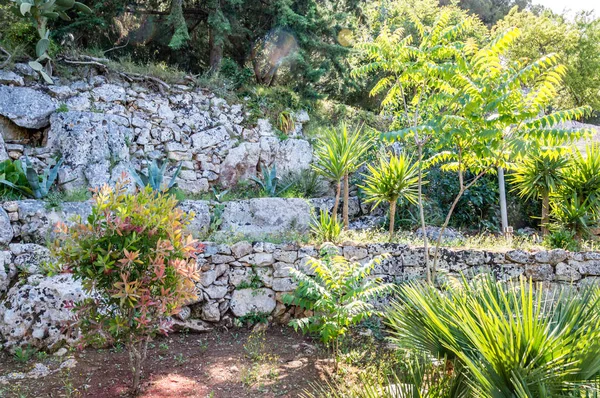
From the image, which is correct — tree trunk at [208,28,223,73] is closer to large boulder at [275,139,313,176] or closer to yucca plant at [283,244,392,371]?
large boulder at [275,139,313,176]

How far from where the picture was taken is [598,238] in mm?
7547

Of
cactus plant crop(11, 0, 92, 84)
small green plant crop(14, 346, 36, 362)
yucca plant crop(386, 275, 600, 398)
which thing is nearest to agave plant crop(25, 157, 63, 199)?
cactus plant crop(11, 0, 92, 84)

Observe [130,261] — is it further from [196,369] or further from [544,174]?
[544,174]

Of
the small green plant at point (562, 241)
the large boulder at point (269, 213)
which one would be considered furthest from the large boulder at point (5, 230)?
the small green plant at point (562, 241)

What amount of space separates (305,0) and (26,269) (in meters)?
8.41

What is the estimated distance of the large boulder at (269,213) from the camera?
7.81 m

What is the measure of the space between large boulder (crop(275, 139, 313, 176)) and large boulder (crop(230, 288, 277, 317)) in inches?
159

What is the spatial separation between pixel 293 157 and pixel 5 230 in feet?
18.2

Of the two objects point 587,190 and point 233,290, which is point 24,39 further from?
point 587,190

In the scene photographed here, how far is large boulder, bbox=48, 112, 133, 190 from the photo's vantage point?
308 inches

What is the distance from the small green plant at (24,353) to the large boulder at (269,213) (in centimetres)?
358

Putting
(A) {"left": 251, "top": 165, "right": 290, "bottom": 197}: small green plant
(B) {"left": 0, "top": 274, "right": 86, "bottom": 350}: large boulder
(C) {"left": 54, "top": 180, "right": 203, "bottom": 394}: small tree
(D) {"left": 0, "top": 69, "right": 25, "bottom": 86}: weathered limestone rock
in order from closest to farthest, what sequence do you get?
(C) {"left": 54, "top": 180, "right": 203, "bottom": 394}: small tree, (B) {"left": 0, "top": 274, "right": 86, "bottom": 350}: large boulder, (D) {"left": 0, "top": 69, "right": 25, "bottom": 86}: weathered limestone rock, (A) {"left": 251, "top": 165, "right": 290, "bottom": 197}: small green plant

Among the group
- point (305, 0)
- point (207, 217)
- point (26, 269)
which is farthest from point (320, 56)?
point (26, 269)

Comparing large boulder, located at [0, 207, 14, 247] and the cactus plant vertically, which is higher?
the cactus plant
